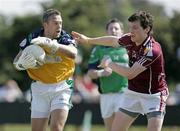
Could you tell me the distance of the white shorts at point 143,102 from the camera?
11.2 meters

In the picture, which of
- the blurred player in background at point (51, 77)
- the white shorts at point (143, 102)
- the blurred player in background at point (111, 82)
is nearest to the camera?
the white shorts at point (143, 102)

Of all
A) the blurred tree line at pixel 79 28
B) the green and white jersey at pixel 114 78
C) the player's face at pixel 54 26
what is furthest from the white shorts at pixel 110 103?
the blurred tree line at pixel 79 28

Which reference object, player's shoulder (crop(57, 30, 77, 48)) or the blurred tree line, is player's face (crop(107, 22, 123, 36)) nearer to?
player's shoulder (crop(57, 30, 77, 48))

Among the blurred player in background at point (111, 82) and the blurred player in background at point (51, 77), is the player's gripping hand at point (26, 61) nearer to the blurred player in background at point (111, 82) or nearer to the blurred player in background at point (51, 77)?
the blurred player in background at point (51, 77)

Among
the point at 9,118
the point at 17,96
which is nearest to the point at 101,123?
Answer: the point at 9,118

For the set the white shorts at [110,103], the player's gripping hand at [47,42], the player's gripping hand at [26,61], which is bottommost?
the white shorts at [110,103]

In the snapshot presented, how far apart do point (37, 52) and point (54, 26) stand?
50 centimetres

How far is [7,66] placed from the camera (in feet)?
139

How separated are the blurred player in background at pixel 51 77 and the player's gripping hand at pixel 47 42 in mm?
152

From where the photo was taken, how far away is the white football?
36.9ft

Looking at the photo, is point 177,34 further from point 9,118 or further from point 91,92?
point 9,118

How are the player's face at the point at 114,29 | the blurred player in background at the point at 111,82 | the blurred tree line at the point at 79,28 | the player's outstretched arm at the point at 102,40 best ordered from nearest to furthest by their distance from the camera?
the player's outstretched arm at the point at 102,40, the player's face at the point at 114,29, the blurred player in background at the point at 111,82, the blurred tree line at the point at 79,28

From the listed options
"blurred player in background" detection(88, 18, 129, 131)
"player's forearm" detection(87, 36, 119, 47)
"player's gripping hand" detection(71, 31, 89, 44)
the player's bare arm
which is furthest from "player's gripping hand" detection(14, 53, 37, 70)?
"blurred player in background" detection(88, 18, 129, 131)

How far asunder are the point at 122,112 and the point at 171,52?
30.8m
